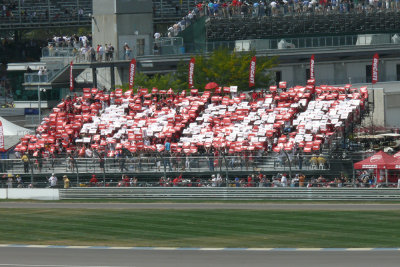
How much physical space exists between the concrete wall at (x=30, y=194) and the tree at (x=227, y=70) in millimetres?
20534

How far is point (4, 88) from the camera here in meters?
97.6

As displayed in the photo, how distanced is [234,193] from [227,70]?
22896 mm

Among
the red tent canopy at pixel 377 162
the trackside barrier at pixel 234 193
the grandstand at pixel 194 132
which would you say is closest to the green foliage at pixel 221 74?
the grandstand at pixel 194 132

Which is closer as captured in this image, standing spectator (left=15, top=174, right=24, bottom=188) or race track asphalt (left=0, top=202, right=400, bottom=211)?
race track asphalt (left=0, top=202, right=400, bottom=211)

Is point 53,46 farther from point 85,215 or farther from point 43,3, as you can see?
point 85,215

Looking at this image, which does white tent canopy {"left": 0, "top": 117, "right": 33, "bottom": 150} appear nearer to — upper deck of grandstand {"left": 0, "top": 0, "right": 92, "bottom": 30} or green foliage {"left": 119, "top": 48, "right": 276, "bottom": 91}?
green foliage {"left": 119, "top": 48, "right": 276, "bottom": 91}

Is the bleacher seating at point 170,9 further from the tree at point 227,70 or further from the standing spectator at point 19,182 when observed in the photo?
the standing spectator at point 19,182

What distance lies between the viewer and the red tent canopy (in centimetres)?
4641

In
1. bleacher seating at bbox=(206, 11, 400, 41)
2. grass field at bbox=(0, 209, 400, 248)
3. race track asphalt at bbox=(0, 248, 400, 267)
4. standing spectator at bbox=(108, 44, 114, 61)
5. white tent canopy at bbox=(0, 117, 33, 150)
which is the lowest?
grass field at bbox=(0, 209, 400, 248)

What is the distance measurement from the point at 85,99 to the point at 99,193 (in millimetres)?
14358

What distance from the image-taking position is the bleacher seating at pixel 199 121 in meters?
54.7

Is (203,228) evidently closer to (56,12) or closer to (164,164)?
(164,164)

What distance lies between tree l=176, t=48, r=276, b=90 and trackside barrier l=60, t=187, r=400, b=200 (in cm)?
2078

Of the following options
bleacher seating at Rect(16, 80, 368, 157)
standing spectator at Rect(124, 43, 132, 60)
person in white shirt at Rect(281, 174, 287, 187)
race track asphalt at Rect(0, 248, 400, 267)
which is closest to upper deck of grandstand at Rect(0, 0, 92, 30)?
standing spectator at Rect(124, 43, 132, 60)
